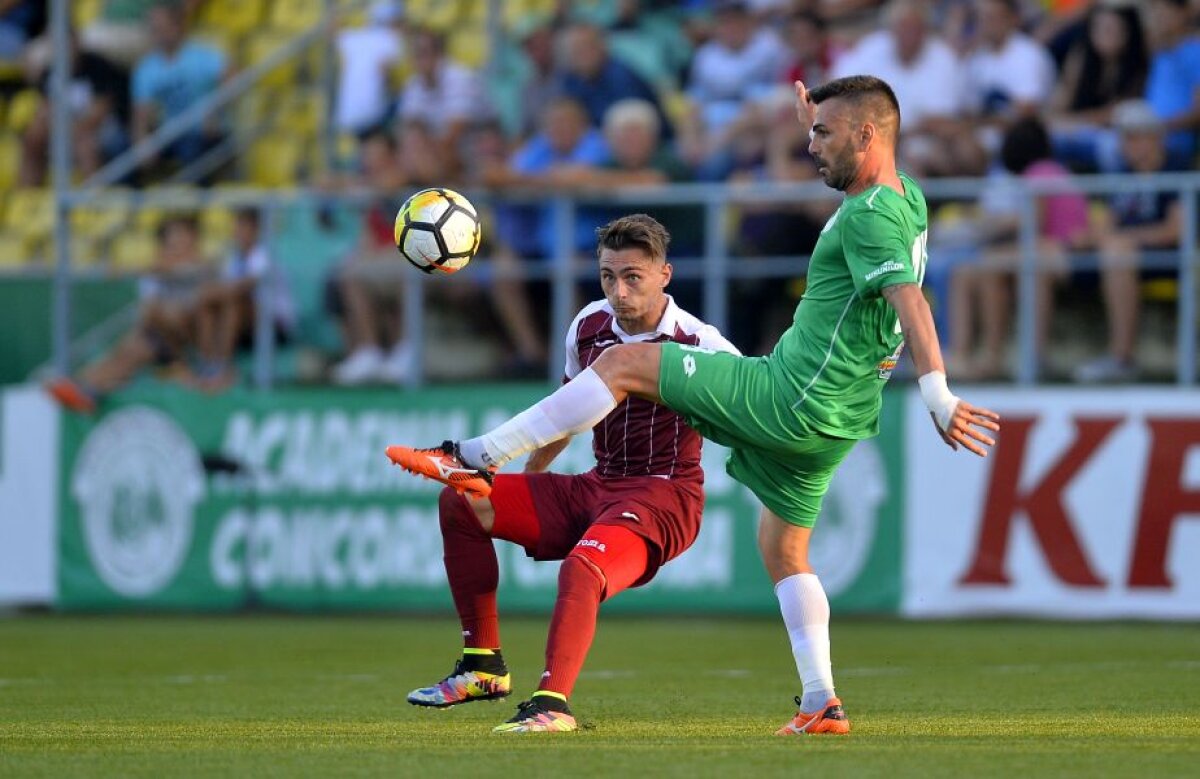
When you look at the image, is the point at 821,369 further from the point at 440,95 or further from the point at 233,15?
the point at 233,15

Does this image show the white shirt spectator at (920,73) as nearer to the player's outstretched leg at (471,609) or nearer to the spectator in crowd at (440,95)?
the spectator in crowd at (440,95)

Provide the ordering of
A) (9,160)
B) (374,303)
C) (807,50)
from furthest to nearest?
(9,160) < (807,50) < (374,303)

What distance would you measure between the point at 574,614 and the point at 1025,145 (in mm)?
8388

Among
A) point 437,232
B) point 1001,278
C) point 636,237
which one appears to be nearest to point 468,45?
point 1001,278

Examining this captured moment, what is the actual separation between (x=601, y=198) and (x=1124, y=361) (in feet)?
12.6

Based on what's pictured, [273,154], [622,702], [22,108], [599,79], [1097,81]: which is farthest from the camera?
[22,108]

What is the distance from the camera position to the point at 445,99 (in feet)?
54.9

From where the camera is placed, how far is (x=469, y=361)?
15.5 meters

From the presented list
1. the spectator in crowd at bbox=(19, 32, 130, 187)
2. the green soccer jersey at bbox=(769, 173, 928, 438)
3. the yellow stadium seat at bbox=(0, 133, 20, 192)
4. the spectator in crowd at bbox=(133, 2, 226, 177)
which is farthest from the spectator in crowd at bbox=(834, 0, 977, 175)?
the yellow stadium seat at bbox=(0, 133, 20, 192)

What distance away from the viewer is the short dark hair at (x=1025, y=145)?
47.2 feet

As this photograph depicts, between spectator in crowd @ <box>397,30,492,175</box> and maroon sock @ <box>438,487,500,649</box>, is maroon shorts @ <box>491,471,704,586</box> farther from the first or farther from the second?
spectator in crowd @ <box>397,30,492,175</box>

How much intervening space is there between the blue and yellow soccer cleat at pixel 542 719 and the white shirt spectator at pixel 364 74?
1115 centimetres

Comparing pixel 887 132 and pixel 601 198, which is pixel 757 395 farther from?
pixel 601 198

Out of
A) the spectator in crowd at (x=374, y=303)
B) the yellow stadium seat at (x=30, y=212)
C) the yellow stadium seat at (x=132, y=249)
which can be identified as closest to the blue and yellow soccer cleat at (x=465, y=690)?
the spectator in crowd at (x=374, y=303)
